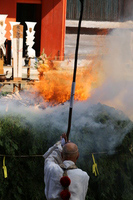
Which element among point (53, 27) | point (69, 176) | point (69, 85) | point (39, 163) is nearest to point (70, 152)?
point (69, 176)

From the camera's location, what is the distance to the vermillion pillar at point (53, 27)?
1102cm

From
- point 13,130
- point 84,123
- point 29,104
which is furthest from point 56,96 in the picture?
point 13,130

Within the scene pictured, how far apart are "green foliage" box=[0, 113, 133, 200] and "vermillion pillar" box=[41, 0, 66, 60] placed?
6322 millimetres

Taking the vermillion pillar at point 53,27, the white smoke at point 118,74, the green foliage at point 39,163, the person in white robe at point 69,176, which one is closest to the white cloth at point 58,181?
the person in white robe at point 69,176

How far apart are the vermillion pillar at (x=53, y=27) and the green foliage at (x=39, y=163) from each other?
632 centimetres

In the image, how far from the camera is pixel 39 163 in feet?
15.3

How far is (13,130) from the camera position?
15.5ft

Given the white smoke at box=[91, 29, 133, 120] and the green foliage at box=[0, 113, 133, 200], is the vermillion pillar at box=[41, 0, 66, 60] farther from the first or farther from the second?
the green foliage at box=[0, 113, 133, 200]

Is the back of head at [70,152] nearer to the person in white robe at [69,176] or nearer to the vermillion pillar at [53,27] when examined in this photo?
the person in white robe at [69,176]

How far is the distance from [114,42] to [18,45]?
226cm

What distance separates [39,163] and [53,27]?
7.10m

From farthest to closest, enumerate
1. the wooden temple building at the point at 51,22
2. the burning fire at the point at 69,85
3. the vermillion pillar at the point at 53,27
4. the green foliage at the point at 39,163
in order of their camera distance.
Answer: the vermillion pillar at the point at 53,27 → the wooden temple building at the point at 51,22 → the burning fire at the point at 69,85 → the green foliage at the point at 39,163

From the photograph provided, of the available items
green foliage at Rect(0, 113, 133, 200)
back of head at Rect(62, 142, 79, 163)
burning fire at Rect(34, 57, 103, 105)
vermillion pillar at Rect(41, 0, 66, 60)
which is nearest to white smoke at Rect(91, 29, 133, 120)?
burning fire at Rect(34, 57, 103, 105)

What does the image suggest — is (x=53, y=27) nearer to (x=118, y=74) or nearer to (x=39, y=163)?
(x=118, y=74)
